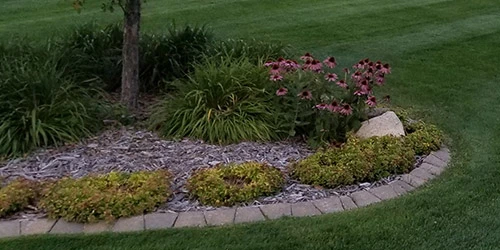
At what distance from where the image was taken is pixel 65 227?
9.91 feet

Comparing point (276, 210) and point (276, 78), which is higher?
point (276, 78)

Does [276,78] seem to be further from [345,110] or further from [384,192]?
[384,192]

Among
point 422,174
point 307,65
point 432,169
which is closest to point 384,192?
point 422,174

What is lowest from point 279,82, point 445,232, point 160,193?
point 445,232

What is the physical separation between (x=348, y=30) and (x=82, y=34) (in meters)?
3.68

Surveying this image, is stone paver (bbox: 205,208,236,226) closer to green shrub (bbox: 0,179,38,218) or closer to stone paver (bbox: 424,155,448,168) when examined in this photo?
green shrub (bbox: 0,179,38,218)

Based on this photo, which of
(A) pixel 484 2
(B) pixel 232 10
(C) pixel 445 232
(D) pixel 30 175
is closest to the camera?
(C) pixel 445 232

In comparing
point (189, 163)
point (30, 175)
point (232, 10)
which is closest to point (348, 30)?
point (232, 10)

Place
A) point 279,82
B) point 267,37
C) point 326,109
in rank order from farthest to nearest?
point 267,37 → point 279,82 → point 326,109

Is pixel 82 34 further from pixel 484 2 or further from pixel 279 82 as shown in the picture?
pixel 484 2

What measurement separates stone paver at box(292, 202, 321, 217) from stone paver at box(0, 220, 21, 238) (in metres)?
1.40

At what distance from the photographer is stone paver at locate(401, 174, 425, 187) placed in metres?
3.57

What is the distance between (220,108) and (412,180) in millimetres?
1438

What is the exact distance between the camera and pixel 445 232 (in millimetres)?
3055
